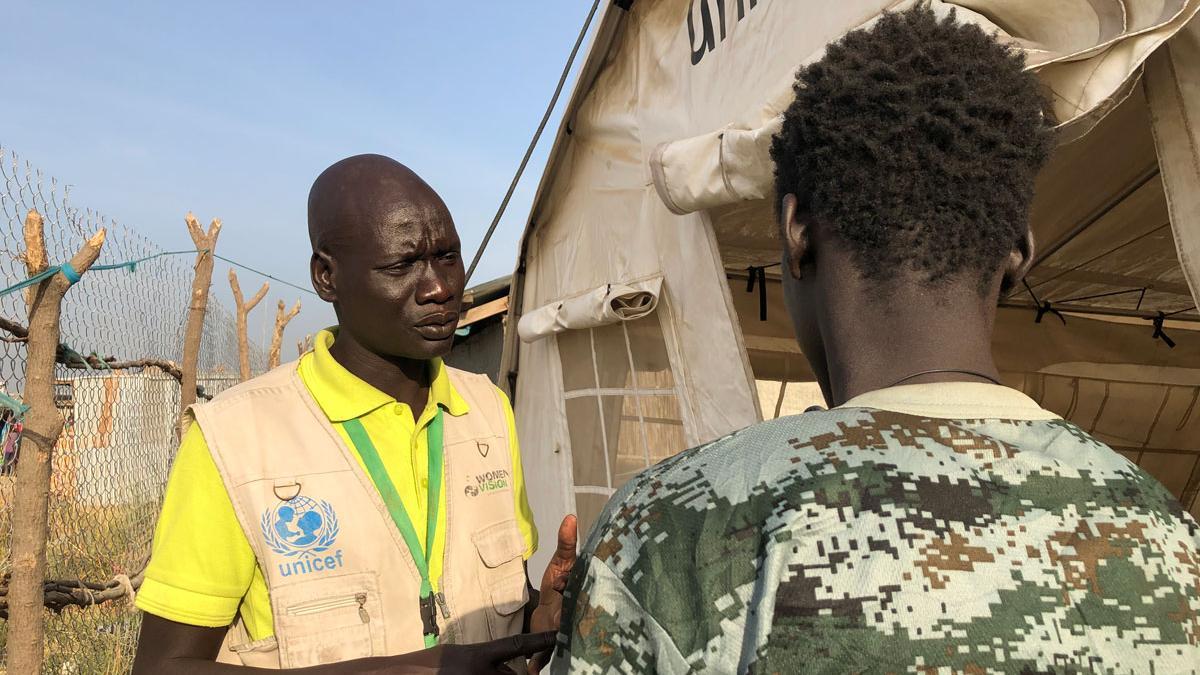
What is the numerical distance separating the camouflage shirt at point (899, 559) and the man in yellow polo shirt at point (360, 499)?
0.58 m

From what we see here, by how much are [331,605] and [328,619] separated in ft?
0.07

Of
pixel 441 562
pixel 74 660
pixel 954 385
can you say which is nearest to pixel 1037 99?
pixel 954 385

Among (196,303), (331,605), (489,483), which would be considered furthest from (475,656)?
(196,303)

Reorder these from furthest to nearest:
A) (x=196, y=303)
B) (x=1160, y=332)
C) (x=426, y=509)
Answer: (x=1160, y=332)
(x=196, y=303)
(x=426, y=509)

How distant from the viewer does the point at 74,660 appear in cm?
424

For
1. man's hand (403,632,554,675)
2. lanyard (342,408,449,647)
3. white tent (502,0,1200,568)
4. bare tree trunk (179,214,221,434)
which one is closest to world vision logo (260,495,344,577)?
lanyard (342,408,449,647)

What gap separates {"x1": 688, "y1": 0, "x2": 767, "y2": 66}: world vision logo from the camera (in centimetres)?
287

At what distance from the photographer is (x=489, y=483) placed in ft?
5.53

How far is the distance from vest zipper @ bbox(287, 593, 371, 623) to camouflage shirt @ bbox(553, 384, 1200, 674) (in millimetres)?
719

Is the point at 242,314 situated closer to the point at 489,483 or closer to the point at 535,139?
the point at 535,139

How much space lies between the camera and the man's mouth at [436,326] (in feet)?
5.23

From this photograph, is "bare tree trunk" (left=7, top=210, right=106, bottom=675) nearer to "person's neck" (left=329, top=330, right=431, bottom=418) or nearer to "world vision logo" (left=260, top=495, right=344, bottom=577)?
"person's neck" (left=329, top=330, right=431, bottom=418)

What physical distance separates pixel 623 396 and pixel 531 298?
114cm

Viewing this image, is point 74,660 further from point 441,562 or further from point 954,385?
point 954,385
